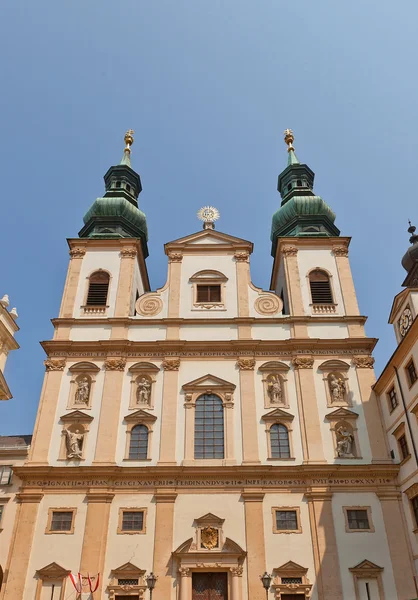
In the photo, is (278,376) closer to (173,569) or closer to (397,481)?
(397,481)

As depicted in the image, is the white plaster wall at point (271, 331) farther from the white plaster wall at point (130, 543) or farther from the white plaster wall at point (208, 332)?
the white plaster wall at point (130, 543)

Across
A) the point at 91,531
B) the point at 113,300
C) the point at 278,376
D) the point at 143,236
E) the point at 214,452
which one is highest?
the point at 143,236

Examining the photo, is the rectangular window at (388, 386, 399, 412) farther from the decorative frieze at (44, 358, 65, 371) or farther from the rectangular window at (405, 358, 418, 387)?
the decorative frieze at (44, 358, 65, 371)

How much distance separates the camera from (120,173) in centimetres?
3525

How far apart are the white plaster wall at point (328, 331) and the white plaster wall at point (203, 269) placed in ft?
12.4

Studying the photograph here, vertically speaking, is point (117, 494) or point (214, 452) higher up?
point (214, 452)

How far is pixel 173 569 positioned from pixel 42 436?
24.8 ft

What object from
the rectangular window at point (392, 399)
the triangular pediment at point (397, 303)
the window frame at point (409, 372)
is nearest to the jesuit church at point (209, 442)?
the rectangular window at point (392, 399)

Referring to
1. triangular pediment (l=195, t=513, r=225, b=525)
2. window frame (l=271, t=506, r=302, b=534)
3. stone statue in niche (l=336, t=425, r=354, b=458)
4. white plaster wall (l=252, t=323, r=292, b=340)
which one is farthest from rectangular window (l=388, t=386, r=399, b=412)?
triangular pediment (l=195, t=513, r=225, b=525)

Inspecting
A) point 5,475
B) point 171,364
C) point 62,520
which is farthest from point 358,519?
point 5,475

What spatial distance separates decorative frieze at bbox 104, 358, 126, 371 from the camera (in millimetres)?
24078

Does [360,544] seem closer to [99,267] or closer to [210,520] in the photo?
[210,520]

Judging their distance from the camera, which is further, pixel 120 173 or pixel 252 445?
pixel 120 173


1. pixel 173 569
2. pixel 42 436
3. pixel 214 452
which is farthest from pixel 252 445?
pixel 42 436
